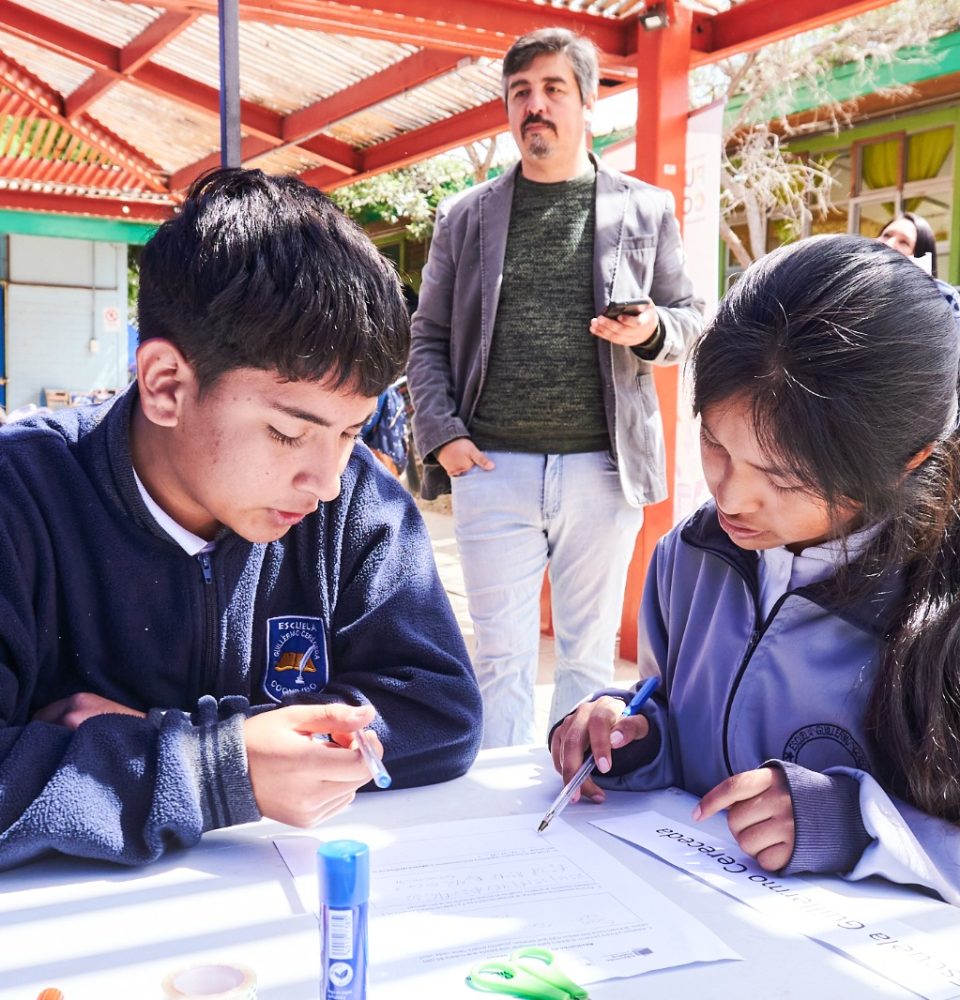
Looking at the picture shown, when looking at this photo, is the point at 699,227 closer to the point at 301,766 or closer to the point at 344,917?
the point at 301,766

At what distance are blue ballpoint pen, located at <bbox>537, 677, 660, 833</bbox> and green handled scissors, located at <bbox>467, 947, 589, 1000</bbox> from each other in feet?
0.97

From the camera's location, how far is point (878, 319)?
3.76ft

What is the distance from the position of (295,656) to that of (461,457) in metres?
1.31

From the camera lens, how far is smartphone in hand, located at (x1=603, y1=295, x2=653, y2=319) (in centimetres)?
249

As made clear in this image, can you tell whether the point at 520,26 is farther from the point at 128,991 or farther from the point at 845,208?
the point at 845,208

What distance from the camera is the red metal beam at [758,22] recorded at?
3623 millimetres

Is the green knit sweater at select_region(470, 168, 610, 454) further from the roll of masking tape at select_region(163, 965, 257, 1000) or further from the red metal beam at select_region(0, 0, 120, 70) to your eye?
the red metal beam at select_region(0, 0, 120, 70)

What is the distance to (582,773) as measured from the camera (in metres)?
1.18

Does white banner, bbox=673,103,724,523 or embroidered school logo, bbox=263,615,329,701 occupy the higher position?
white banner, bbox=673,103,724,523

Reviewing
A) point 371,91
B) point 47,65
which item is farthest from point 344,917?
point 47,65

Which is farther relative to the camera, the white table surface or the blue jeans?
the blue jeans

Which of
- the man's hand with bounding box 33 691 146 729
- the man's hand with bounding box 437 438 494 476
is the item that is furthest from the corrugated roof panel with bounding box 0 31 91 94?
the man's hand with bounding box 33 691 146 729

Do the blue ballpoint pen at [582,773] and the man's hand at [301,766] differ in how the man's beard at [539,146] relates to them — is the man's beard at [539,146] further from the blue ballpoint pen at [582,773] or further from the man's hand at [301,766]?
the man's hand at [301,766]

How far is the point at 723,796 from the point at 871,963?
0.79 feet
